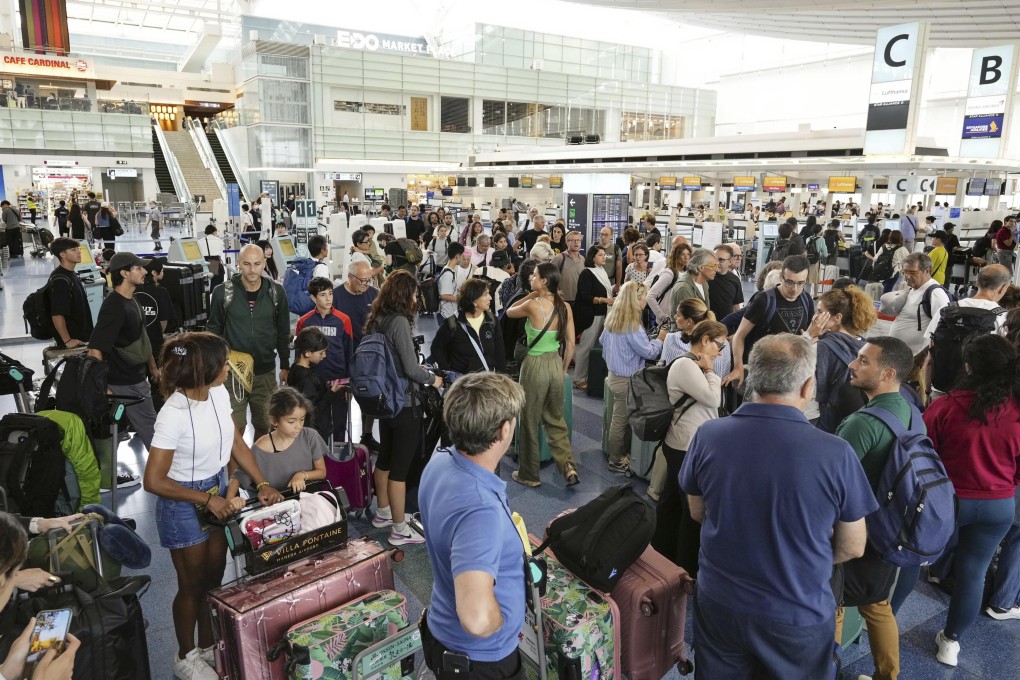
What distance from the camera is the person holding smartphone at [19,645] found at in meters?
1.84

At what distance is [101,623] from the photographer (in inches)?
93.3

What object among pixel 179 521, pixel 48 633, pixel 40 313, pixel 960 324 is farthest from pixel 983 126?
pixel 48 633

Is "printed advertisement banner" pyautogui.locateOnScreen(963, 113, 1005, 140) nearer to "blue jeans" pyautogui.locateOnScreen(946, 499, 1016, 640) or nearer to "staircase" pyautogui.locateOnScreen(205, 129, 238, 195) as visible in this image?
"blue jeans" pyautogui.locateOnScreen(946, 499, 1016, 640)

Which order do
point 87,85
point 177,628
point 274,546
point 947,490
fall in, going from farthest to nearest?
point 87,85 → point 177,628 → point 274,546 → point 947,490

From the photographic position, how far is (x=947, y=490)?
248cm

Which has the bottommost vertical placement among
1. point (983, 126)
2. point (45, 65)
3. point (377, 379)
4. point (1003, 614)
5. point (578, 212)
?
point (1003, 614)

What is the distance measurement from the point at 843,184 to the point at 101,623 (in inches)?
786

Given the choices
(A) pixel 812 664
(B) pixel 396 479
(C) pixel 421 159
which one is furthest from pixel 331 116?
(A) pixel 812 664

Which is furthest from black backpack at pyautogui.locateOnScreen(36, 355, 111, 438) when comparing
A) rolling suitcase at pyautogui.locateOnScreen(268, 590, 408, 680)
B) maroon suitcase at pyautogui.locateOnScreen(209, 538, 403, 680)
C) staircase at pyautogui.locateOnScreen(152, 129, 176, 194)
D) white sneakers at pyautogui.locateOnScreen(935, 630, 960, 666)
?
staircase at pyautogui.locateOnScreen(152, 129, 176, 194)

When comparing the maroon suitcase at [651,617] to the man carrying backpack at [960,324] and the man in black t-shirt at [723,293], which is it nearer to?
the man carrying backpack at [960,324]

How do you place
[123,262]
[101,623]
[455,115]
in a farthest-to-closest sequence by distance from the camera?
1. [455,115]
2. [123,262]
3. [101,623]

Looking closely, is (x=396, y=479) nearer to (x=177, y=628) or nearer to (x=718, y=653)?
(x=177, y=628)

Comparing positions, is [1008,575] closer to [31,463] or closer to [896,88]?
[31,463]

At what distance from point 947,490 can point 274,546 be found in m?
2.68
